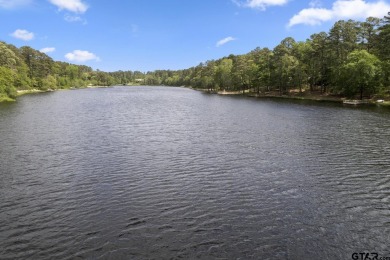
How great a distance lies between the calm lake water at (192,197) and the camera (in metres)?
16.2

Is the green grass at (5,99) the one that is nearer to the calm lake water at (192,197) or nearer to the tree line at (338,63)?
the calm lake water at (192,197)

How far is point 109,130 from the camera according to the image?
165ft

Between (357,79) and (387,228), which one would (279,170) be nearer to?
(387,228)

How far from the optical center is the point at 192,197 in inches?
890

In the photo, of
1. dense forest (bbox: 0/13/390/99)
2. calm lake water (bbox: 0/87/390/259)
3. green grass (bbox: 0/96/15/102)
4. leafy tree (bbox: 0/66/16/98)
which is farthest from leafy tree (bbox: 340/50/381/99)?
leafy tree (bbox: 0/66/16/98)

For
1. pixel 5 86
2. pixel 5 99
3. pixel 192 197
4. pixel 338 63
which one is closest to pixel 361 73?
pixel 338 63

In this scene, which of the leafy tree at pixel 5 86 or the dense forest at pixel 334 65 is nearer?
the dense forest at pixel 334 65

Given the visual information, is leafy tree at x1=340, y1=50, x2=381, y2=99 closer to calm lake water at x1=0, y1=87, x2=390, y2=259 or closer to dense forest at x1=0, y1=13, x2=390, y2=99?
dense forest at x1=0, y1=13, x2=390, y2=99

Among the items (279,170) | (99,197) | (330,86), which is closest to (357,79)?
(330,86)

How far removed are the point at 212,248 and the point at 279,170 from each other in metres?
15.4

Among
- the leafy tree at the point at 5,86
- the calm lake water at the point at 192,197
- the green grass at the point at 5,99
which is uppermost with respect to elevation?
the leafy tree at the point at 5,86

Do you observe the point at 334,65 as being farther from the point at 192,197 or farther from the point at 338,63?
the point at 192,197

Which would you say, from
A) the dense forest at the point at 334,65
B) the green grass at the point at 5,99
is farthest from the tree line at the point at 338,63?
the green grass at the point at 5,99

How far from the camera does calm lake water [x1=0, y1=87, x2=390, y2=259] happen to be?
1623 cm
